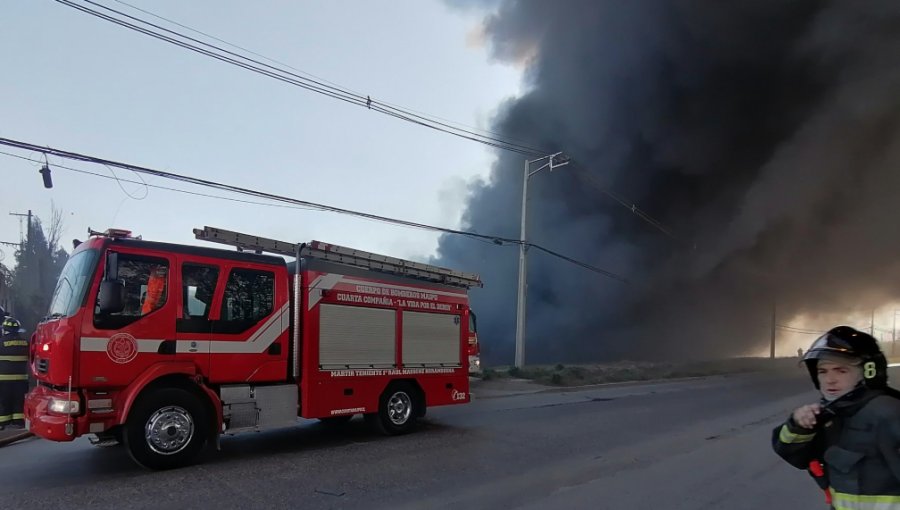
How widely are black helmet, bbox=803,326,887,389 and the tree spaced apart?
1069 inches

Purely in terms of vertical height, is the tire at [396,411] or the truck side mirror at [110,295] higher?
the truck side mirror at [110,295]

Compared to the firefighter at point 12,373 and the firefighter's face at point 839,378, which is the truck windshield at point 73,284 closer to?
the firefighter at point 12,373

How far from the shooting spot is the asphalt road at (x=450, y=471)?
16.9 ft

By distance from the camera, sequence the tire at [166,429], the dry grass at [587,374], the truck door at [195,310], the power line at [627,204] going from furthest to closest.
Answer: the power line at [627,204]
the dry grass at [587,374]
the truck door at [195,310]
the tire at [166,429]

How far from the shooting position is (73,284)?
618 cm

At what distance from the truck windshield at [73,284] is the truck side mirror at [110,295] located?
12.7 inches

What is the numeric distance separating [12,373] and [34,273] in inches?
1208

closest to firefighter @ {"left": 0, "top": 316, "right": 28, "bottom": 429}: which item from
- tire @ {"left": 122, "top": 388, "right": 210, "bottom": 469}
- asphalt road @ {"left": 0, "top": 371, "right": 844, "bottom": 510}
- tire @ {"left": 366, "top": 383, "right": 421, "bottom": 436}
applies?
asphalt road @ {"left": 0, "top": 371, "right": 844, "bottom": 510}

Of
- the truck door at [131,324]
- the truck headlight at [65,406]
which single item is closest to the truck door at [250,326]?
the truck door at [131,324]

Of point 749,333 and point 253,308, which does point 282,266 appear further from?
point 749,333

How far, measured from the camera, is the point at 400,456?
6914 millimetres

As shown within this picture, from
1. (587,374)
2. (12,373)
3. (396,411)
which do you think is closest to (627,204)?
(587,374)

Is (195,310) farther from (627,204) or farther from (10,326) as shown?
(627,204)

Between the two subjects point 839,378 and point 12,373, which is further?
point 12,373
